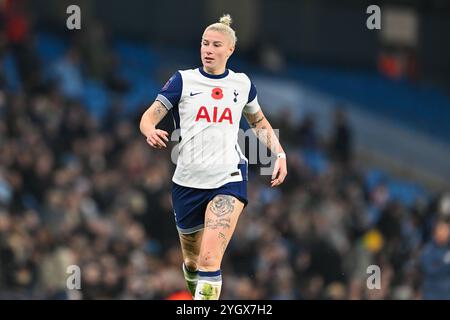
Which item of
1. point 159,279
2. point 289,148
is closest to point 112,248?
point 159,279

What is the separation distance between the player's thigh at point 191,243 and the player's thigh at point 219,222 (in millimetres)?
494

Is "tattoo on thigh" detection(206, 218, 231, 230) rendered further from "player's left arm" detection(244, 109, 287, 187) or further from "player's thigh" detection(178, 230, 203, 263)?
"player's left arm" detection(244, 109, 287, 187)

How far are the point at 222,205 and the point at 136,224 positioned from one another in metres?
8.72

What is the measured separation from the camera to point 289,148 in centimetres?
2477

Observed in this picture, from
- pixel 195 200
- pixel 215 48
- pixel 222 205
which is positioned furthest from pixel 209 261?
pixel 215 48

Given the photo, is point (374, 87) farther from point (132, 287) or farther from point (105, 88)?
point (132, 287)

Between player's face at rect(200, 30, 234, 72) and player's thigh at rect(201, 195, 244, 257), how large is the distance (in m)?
1.19

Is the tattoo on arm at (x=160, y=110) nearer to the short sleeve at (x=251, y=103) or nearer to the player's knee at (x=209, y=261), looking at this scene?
the short sleeve at (x=251, y=103)

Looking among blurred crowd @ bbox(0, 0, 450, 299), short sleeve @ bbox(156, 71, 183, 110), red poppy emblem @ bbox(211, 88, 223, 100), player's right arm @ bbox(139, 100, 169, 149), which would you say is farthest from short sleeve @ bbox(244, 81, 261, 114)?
blurred crowd @ bbox(0, 0, 450, 299)

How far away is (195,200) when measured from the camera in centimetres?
1107

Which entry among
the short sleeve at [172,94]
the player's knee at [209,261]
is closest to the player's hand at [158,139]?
the short sleeve at [172,94]

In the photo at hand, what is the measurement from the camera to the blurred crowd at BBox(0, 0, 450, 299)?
57.4 ft

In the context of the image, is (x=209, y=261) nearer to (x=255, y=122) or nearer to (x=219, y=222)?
(x=219, y=222)
